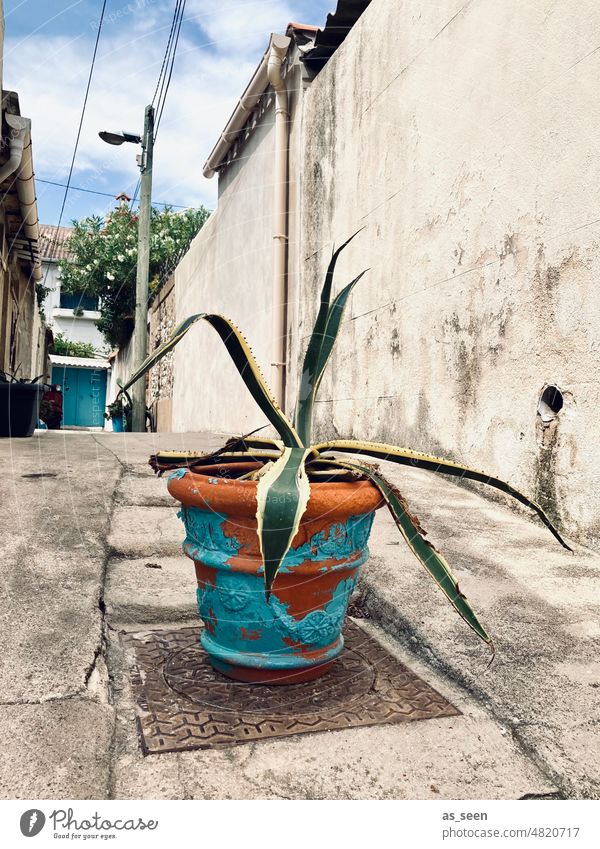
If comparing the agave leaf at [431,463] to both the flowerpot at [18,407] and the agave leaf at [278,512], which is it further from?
the flowerpot at [18,407]

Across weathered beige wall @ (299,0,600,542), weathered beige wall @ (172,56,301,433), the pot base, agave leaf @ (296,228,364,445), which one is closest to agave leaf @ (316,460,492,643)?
agave leaf @ (296,228,364,445)

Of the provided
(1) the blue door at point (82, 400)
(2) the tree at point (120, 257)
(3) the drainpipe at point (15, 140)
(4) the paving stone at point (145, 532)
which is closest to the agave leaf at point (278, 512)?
(4) the paving stone at point (145, 532)

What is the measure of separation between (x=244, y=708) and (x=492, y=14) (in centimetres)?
316

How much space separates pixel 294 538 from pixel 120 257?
8993mm

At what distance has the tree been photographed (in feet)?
31.4

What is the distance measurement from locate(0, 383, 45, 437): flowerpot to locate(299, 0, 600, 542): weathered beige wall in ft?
8.23

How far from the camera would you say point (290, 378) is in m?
5.52

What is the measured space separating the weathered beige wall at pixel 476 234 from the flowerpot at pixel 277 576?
1268 mm

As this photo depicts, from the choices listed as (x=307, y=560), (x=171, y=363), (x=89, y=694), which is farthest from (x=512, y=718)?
(x=171, y=363)

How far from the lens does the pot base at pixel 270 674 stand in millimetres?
1499

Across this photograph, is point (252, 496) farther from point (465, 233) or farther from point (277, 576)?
point (465, 233)

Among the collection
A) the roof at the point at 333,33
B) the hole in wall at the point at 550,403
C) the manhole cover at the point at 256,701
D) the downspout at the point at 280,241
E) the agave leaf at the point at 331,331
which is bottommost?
the manhole cover at the point at 256,701

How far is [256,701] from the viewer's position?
57.4 inches

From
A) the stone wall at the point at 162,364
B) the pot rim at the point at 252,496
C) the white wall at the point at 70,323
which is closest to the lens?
the pot rim at the point at 252,496
